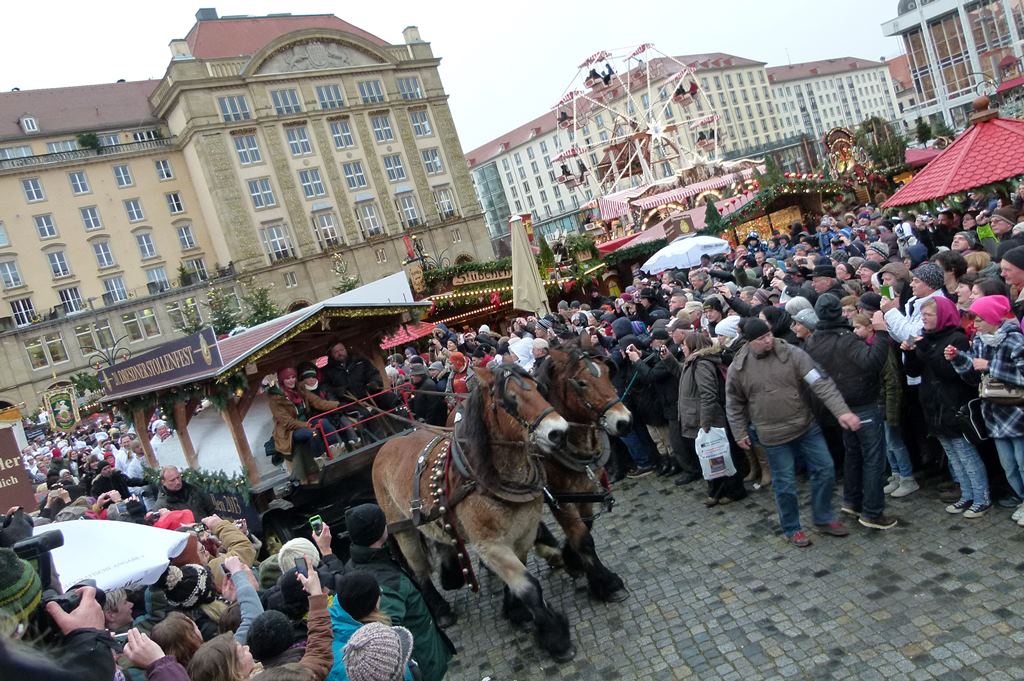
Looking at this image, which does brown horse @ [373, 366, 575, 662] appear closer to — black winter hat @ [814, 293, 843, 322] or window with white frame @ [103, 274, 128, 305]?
black winter hat @ [814, 293, 843, 322]

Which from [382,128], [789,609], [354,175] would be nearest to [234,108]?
[354,175]

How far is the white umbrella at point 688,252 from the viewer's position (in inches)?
A: 667

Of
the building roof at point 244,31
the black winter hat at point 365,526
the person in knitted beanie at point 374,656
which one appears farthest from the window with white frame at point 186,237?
the person in knitted beanie at point 374,656

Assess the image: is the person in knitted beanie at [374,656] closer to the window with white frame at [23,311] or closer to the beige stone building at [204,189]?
the beige stone building at [204,189]

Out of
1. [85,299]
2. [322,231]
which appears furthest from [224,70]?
[85,299]

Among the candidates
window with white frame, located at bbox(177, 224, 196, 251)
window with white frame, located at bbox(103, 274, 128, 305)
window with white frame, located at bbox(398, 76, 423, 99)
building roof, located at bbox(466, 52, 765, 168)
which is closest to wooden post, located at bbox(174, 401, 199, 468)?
window with white frame, located at bbox(103, 274, 128, 305)

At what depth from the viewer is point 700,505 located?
789 centimetres

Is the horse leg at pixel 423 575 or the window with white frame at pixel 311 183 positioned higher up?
the window with white frame at pixel 311 183

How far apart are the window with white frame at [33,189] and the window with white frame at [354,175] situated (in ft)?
73.8

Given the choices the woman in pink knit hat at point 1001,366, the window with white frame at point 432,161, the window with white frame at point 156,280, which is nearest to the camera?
the woman in pink knit hat at point 1001,366

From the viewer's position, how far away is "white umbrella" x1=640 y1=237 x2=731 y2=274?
16.9 m

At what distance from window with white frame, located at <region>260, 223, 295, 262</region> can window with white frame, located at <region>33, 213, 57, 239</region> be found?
15.7 metres

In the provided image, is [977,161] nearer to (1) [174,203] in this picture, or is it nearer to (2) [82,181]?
(1) [174,203]

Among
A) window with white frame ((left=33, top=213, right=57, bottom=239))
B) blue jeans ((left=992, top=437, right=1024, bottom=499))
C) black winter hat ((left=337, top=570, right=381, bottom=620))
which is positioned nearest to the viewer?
black winter hat ((left=337, top=570, right=381, bottom=620))
